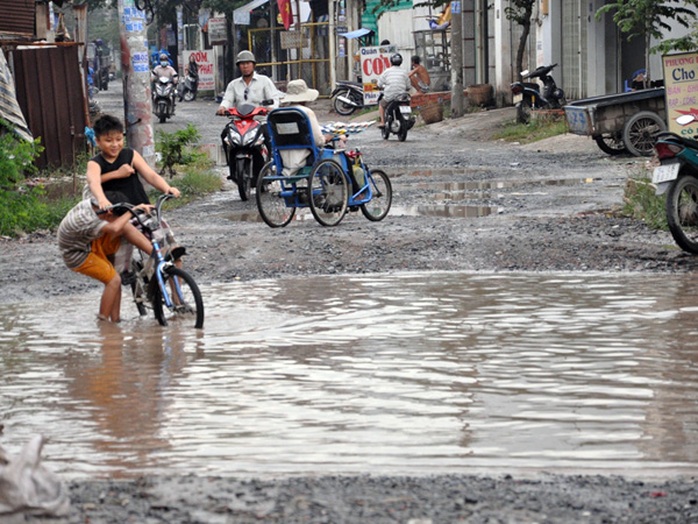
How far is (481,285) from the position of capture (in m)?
9.26

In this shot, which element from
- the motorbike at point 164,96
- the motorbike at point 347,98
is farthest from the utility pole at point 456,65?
the motorbike at point 164,96

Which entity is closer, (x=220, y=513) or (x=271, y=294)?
(x=220, y=513)

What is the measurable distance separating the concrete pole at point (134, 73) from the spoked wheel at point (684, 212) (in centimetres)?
704

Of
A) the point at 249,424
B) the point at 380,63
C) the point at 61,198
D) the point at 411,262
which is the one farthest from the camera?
the point at 380,63

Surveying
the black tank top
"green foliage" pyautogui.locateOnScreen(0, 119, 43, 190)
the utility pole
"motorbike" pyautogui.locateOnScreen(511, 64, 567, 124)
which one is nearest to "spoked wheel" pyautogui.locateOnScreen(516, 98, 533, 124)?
"motorbike" pyautogui.locateOnScreen(511, 64, 567, 124)

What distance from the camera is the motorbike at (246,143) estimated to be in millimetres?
15359

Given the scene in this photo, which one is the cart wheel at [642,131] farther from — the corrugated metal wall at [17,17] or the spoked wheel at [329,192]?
the corrugated metal wall at [17,17]

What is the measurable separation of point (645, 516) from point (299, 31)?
45160 mm

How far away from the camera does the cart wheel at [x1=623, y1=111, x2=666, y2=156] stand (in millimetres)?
18875

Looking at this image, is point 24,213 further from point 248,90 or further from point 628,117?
point 628,117

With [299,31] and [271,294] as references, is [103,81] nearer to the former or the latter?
[299,31]

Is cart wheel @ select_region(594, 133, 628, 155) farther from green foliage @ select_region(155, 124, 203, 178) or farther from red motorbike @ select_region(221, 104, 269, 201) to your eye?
green foliage @ select_region(155, 124, 203, 178)

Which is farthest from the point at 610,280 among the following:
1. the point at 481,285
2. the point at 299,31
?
the point at 299,31

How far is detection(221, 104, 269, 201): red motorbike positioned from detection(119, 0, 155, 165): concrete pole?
101 cm
